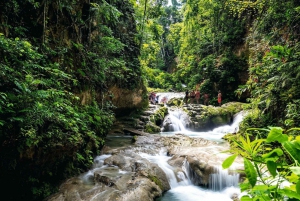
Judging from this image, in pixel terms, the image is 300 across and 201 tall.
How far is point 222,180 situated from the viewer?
248 inches

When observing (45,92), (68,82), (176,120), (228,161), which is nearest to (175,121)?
(176,120)

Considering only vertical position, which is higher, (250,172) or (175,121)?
(250,172)

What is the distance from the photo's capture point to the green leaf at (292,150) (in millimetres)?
685

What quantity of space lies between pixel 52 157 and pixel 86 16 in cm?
558

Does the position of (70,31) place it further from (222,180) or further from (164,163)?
(222,180)

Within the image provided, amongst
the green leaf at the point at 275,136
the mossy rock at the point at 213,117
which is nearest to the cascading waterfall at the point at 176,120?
the mossy rock at the point at 213,117

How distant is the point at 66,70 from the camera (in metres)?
6.46

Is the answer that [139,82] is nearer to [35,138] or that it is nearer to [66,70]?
[66,70]

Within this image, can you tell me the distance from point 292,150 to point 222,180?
632 centimetres

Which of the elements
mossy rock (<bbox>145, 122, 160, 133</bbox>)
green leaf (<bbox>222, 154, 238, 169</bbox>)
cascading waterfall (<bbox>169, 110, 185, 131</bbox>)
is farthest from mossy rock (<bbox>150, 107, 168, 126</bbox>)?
green leaf (<bbox>222, 154, 238, 169</bbox>)

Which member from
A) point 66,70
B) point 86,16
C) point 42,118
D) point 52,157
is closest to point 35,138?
point 42,118

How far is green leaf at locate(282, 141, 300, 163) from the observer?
2.25 feet

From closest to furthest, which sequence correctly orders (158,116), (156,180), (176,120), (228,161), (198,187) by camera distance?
(228,161)
(156,180)
(198,187)
(158,116)
(176,120)

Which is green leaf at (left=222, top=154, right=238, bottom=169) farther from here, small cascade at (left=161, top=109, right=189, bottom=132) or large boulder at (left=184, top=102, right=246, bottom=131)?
large boulder at (left=184, top=102, right=246, bottom=131)
